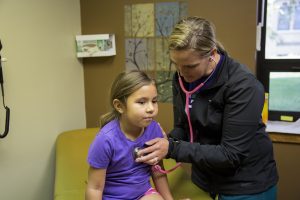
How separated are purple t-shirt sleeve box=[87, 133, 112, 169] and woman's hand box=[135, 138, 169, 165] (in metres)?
0.13

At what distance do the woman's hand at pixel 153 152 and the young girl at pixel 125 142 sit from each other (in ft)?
0.13

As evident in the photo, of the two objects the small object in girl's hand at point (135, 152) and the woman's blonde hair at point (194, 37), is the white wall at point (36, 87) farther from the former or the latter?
the woman's blonde hair at point (194, 37)

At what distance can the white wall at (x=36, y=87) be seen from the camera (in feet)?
6.96

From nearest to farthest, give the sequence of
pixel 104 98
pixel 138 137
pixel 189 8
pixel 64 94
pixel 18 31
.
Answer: pixel 138 137, pixel 18 31, pixel 189 8, pixel 64 94, pixel 104 98

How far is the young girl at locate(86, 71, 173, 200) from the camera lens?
4.50ft

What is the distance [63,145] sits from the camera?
94.2 inches

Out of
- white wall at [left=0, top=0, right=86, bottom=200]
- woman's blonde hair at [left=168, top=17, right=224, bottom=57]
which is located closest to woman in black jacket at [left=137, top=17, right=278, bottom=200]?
woman's blonde hair at [left=168, top=17, right=224, bottom=57]

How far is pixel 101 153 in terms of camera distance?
4.53 feet

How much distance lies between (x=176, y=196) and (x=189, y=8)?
1291 mm

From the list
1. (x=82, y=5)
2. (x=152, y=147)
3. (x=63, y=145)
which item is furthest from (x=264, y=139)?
(x=82, y=5)

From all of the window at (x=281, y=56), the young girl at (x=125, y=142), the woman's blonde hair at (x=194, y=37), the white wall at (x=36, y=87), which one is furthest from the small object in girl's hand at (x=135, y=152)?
the window at (x=281, y=56)

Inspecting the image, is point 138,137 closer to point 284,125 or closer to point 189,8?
point 189,8

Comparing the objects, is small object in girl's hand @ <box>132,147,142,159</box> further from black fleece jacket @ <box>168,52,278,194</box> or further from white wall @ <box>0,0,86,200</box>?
white wall @ <box>0,0,86,200</box>

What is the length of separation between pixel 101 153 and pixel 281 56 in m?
1.77
